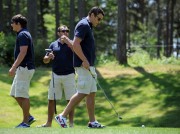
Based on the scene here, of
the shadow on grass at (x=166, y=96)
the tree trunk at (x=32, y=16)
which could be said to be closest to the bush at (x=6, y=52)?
the tree trunk at (x=32, y=16)

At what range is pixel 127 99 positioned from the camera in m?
15.5

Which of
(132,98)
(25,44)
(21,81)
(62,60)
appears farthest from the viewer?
(132,98)

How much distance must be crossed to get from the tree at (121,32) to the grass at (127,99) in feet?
3.57

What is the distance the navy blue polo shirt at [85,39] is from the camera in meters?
7.70

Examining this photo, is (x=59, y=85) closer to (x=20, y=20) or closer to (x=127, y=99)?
(x=20, y=20)

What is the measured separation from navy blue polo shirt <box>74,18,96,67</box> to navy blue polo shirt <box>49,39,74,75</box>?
1221 mm

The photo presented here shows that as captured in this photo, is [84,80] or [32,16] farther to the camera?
[32,16]

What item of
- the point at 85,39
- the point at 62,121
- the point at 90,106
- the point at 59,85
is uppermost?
the point at 85,39

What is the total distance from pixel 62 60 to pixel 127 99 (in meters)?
6.79

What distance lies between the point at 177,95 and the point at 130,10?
3809cm

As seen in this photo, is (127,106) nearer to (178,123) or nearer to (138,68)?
(178,123)

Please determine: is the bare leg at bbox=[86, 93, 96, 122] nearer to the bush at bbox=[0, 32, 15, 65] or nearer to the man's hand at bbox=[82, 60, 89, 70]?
the man's hand at bbox=[82, 60, 89, 70]

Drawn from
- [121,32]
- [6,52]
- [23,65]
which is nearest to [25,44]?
[23,65]

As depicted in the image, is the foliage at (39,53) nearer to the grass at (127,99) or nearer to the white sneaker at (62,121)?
the grass at (127,99)
